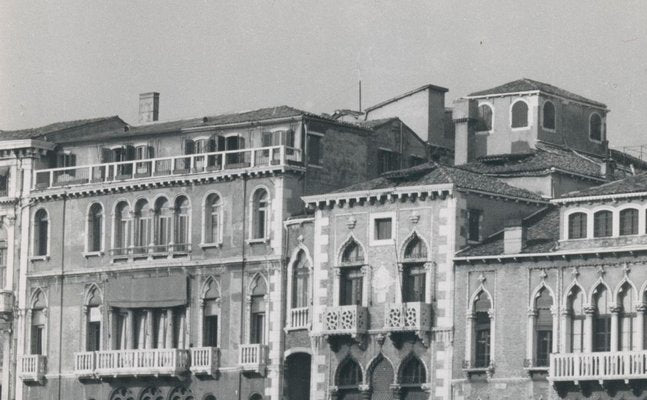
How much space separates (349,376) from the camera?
70188mm

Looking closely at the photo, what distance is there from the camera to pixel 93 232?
79.9 m

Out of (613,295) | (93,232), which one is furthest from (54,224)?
(613,295)

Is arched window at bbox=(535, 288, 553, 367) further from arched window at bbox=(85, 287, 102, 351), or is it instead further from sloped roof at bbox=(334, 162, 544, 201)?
arched window at bbox=(85, 287, 102, 351)

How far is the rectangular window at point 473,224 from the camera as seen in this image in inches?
2697

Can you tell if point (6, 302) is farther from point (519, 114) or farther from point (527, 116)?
point (527, 116)

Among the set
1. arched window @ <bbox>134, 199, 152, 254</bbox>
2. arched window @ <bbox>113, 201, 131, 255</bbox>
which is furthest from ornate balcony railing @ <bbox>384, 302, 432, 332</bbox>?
arched window @ <bbox>113, 201, 131, 255</bbox>

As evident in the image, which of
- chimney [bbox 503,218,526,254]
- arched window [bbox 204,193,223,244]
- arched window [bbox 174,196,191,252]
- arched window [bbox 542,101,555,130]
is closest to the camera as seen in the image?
chimney [bbox 503,218,526,254]

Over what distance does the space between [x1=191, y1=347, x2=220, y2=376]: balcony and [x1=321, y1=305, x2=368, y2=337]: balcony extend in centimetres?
564

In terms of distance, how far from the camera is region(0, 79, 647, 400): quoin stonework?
6494 cm

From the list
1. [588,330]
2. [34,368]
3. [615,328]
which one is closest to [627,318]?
[615,328]

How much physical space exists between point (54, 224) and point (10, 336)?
4572mm

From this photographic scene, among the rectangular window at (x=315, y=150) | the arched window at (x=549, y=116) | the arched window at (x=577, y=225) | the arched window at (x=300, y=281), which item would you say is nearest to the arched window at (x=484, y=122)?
the arched window at (x=549, y=116)

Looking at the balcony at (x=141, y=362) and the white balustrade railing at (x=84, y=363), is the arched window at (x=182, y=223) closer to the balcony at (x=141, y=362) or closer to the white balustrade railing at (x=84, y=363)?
the balcony at (x=141, y=362)

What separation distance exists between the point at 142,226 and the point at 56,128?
7098 millimetres
